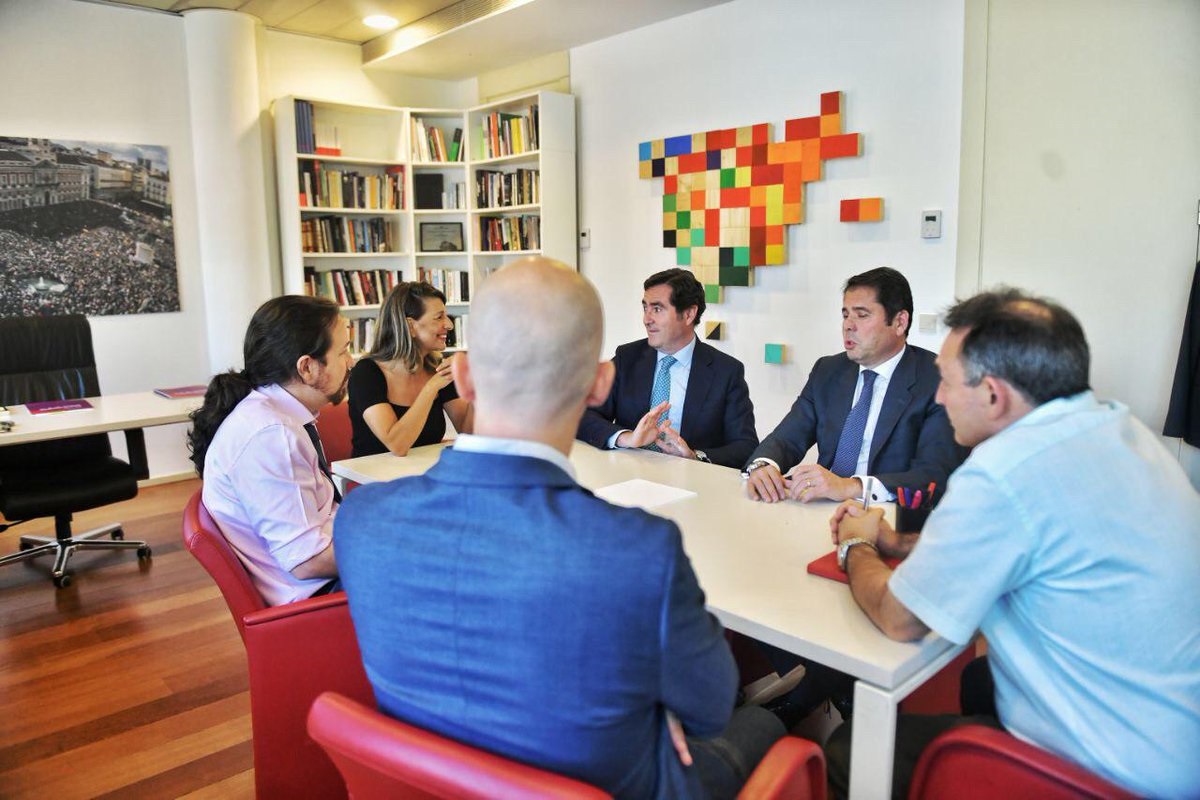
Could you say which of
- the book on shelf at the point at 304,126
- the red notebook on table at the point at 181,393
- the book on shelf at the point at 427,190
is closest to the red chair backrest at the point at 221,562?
the red notebook on table at the point at 181,393

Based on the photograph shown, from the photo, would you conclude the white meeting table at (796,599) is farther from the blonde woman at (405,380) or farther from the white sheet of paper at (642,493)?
the blonde woman at (405,380)

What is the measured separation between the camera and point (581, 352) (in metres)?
1.13

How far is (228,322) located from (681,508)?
14.7 feet

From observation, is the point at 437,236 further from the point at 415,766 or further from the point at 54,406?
the point at 415,766

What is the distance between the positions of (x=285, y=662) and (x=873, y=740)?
1.21m

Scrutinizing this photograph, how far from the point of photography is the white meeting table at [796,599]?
1330 mm

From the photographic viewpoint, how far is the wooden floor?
2426 mm

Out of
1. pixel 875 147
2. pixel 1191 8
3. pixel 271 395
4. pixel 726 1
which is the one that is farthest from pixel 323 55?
pixel 1191 8

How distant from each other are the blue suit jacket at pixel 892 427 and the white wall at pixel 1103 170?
1.33m

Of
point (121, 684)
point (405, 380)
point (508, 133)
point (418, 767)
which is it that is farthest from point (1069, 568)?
point (508, 133)

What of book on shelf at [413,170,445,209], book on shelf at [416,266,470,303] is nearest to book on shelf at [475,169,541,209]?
book on shelf at [413,170,445,209]

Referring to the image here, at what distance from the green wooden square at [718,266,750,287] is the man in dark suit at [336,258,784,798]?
367cm

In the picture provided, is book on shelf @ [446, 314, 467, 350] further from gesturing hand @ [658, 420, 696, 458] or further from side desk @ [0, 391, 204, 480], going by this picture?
gesturing hand @ [658, 420, 696, 458]

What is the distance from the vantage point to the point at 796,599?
5.14ft
